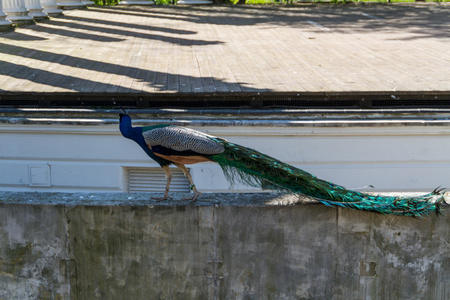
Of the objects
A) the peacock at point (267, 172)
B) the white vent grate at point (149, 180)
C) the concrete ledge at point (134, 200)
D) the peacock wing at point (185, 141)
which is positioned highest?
the peacock wing at point (185, 141)

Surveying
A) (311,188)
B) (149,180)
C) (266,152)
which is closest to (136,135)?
(311,188)

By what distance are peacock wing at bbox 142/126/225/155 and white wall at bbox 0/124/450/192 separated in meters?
3.38

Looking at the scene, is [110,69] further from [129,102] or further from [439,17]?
[439,17]

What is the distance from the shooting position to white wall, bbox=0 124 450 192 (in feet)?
29.6

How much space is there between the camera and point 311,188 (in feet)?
17.7

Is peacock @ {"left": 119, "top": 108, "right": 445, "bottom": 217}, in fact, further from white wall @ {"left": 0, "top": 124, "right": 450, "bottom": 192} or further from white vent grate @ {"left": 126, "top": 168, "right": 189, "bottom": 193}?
white vent grate @ {"left": 126, "top": 168, "right": 189, "bottom": 193}

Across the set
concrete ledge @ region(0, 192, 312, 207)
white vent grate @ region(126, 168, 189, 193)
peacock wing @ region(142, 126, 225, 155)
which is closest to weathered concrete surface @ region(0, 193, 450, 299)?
concrete ledge @ region(0, 192, 312, 207)

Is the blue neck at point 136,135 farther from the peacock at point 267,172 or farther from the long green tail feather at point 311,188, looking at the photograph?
the long green tail feather at point 311,188

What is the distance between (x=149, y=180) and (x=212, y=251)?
4.29 metres

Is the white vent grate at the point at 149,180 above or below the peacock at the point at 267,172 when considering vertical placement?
below

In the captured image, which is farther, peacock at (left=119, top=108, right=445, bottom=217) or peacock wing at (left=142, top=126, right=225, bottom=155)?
peacock wing at (left=142, top=126, right=225, bottom=155)

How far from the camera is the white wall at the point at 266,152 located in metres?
9.01

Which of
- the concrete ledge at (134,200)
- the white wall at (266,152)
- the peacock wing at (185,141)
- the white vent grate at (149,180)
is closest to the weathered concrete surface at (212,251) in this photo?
the concrete ledge at (134,200)

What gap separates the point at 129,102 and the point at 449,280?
5367 millimetres
